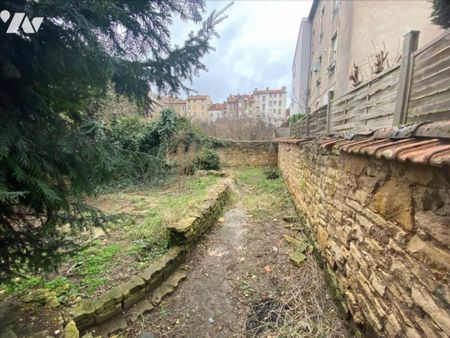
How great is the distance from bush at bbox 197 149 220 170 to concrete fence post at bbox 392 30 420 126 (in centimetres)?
871

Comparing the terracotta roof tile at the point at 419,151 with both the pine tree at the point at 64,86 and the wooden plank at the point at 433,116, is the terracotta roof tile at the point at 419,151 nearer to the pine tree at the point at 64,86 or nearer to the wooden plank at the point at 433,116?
the wooden plank at the point at 433,116

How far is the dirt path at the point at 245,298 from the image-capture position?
7.81 feet

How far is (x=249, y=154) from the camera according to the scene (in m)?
13.9

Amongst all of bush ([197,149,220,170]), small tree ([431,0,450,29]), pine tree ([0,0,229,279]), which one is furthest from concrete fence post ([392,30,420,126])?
bush ([197,149,220,170])

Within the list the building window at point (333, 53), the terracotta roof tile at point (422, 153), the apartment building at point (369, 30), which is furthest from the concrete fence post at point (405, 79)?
the building window at point (333, 53)

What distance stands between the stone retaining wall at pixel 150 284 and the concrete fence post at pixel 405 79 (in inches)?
122

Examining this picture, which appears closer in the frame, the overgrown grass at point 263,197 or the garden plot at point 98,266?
the garden plot at point 98,266

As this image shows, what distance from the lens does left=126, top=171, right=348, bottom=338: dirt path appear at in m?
2.38

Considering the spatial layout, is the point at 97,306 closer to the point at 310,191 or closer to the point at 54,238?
the point at 54,238

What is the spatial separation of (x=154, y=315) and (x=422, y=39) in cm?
1323

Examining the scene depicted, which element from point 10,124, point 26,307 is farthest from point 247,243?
point 10,124

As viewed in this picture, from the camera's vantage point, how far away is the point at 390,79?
7.11 ft

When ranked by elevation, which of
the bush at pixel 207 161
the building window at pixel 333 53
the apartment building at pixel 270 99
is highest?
the apartment building at pixel 270 99

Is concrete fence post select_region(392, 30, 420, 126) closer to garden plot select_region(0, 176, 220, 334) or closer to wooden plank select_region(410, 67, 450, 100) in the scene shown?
wooden plank select_region(410, 67, 450, 100)
